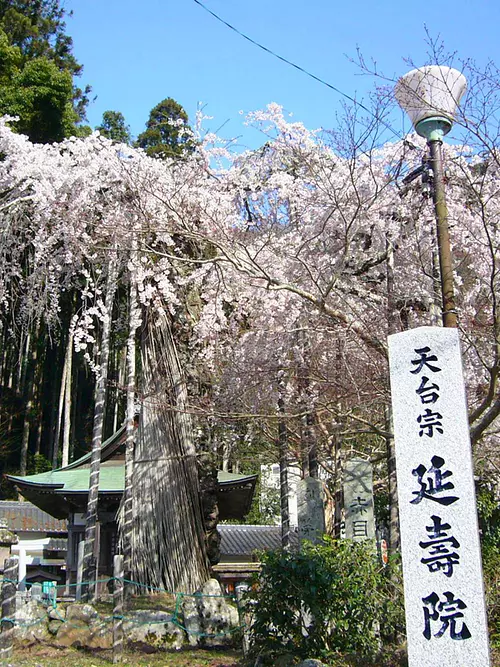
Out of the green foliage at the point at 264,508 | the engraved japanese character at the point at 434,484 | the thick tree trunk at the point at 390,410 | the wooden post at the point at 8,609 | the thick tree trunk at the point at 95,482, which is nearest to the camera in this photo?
the engraved japanese character at the point at 434,484

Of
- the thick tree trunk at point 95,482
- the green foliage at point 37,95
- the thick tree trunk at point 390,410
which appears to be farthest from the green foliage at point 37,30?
the thick tree trunk at point 390,410

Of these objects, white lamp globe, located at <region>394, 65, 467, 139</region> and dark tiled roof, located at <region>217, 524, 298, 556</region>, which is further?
dark tiled roof, located at <region>217, 524, 298, 556</region>

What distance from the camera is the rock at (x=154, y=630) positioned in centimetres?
768

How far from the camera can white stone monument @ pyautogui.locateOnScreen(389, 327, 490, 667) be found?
11.5ft

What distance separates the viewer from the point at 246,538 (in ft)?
66.8

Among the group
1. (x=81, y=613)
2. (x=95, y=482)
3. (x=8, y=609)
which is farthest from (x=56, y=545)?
(x=8, y=609)

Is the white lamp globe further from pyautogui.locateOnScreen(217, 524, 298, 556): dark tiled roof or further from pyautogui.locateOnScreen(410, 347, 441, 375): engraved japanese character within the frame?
pyautogui.locateOnScreen(217, 524, 298, 556): dark tiled roof

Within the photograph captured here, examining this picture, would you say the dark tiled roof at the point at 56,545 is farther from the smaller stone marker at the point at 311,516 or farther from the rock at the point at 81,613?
the smaller stone marker at the point at 311,516

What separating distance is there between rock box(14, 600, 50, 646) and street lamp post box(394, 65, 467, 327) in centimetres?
637

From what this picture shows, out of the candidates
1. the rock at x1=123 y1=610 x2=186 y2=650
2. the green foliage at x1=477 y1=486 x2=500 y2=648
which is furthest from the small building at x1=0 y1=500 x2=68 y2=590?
the green foliage at x1=477 y1=486 x2=500 y2=648

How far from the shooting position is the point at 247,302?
9.55 meters

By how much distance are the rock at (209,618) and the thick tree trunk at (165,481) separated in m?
0.41

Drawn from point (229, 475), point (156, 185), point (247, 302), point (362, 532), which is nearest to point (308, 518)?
point (362, 532)

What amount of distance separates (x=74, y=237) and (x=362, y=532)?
5402mm
